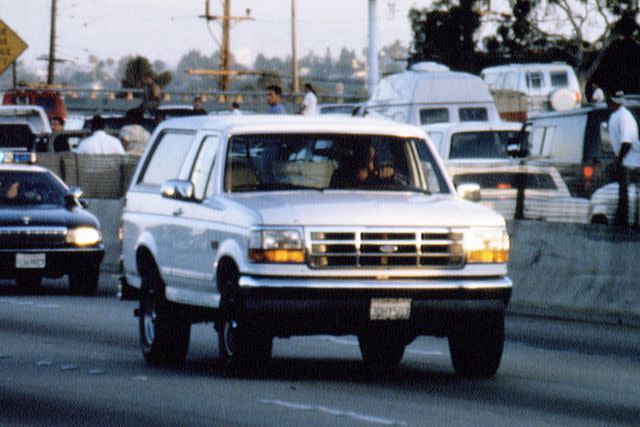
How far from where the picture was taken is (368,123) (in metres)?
15.1

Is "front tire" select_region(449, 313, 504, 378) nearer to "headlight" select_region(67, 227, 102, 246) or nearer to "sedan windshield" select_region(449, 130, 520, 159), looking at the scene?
"headlight" select_region(67, 227, 102, 246)

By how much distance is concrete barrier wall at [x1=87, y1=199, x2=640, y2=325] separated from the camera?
20266mm

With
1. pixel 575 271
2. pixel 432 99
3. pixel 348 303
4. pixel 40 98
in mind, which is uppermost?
pixel 348 303

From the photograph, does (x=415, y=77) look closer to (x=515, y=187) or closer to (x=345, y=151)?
(x=515, y=187)

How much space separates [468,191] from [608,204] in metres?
7.15

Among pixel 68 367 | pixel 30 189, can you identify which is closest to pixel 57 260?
pixel 30 189

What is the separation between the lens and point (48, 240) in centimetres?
2436

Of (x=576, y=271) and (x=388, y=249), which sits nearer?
(x=388, y=249)

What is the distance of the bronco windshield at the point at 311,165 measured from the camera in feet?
47.7

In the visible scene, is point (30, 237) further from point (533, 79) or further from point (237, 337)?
point (533, 79)

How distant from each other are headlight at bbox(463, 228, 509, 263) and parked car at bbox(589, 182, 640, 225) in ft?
22.9

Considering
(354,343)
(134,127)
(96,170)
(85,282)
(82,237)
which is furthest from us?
(134,127)

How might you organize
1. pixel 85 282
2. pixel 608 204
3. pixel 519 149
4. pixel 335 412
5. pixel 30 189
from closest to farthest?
1. pixel 335 412
2. pixel 608 204
3. pixel 85 282
4. pixel 30 189
5. pixel 519 149

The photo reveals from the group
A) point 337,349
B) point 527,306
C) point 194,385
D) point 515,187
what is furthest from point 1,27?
point 194,385
